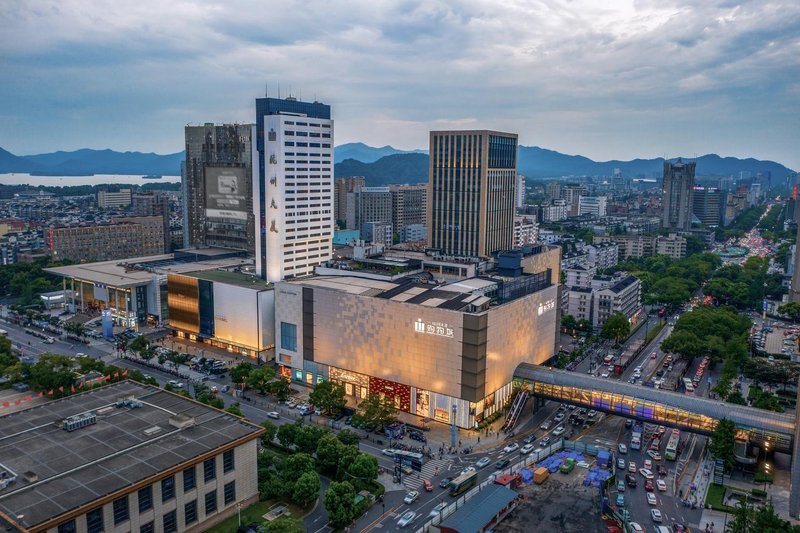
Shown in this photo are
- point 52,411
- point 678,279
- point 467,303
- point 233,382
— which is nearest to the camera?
point 52,411

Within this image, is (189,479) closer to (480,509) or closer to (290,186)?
(480,509)

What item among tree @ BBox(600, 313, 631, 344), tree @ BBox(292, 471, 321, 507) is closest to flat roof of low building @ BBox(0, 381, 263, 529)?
tree @ BBox(292, 471, 321, 507)

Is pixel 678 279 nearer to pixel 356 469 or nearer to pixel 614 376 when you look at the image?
pixel 614 376

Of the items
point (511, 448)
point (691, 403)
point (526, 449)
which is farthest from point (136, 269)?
point (691, 403)

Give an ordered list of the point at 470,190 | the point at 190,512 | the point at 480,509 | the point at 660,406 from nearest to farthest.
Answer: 1. the point at 190,512
2. the point at 480,509
3. the point at 660,406
4. the point at 470,190

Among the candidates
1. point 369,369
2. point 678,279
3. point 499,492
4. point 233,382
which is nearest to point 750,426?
point 499,492

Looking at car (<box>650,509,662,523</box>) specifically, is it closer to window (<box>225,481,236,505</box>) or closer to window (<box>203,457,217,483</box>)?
window (<box>225,481,236,505</box>)
